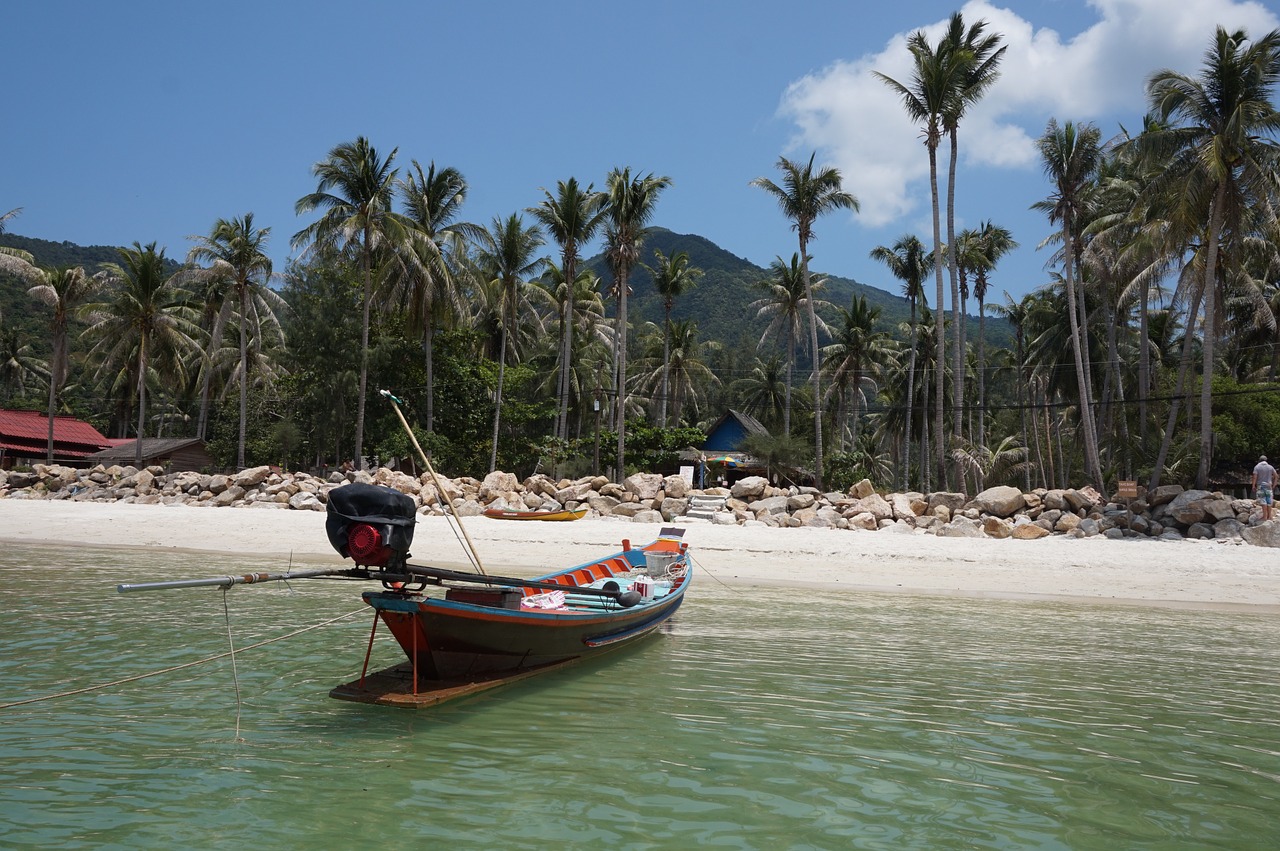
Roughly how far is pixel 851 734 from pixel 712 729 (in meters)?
1.17

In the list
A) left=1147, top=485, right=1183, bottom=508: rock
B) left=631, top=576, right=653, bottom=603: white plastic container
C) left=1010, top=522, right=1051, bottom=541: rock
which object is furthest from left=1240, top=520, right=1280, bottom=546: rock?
left=631, top=576, right=653, bottom=603: white plastic container

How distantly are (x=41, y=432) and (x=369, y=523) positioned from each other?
51.7 meters

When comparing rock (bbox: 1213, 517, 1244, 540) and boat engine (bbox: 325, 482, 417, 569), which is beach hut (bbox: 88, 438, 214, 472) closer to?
boat engine (bbox: 325, 482, 417, 569)

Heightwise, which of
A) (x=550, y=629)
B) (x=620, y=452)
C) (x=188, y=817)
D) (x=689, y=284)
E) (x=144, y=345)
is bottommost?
(x=188, y=817)

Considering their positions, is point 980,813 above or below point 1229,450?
below

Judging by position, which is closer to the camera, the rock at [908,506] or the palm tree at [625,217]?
the rock at [908,506]

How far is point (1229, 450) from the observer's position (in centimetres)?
3203

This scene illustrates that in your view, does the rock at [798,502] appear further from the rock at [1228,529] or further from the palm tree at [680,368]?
the palm tree at [680,368]

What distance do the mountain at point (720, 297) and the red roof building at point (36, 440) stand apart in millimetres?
50925

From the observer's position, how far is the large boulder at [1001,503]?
24469mm

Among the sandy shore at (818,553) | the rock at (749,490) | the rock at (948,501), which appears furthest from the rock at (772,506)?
the rock at (948,501)

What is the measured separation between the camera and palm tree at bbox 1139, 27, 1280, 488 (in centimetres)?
2475

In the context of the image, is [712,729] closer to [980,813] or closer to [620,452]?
[980,813]

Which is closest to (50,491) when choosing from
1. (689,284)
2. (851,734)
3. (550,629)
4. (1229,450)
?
(689,284)
